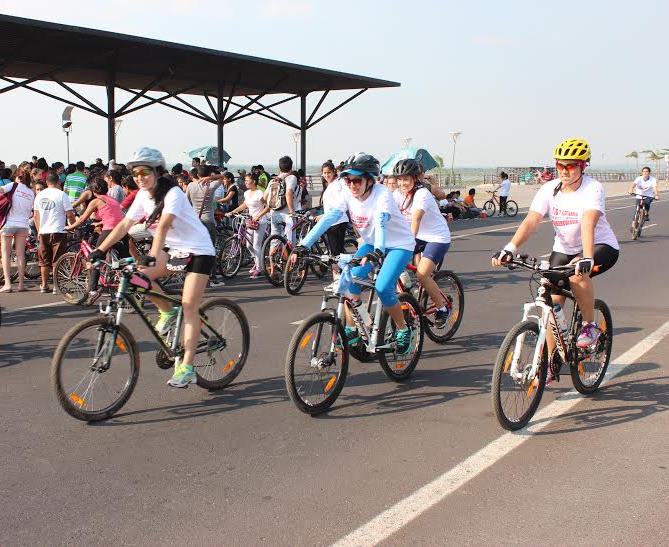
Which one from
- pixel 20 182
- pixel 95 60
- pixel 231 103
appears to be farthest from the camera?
pixel 231 103

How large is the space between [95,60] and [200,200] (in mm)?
8131

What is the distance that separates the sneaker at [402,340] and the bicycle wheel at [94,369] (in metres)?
2.03

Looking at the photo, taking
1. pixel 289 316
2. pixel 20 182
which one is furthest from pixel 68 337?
pixel 20 182

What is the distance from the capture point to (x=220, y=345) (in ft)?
20.5

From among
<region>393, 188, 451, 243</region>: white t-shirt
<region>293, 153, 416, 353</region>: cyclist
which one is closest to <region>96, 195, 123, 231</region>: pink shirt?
A: <region>393, 188, 451, 243</region>: white t-shirt

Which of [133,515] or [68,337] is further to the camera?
[68,337]

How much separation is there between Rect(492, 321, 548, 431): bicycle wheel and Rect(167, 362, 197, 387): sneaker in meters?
2.17

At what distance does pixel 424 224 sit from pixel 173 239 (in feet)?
9.87

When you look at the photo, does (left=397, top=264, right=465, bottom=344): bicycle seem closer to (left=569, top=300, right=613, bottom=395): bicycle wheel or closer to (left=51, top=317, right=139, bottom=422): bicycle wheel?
(left=569, top=300, right=613, bottom=395): bicycle wheel

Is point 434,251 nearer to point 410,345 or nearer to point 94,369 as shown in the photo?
point 410,345

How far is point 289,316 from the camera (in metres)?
9.66

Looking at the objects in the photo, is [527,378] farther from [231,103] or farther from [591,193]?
[231,103]

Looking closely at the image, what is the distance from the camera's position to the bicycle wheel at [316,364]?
5.39 meters

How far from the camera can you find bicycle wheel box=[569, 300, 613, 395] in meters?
5.89
